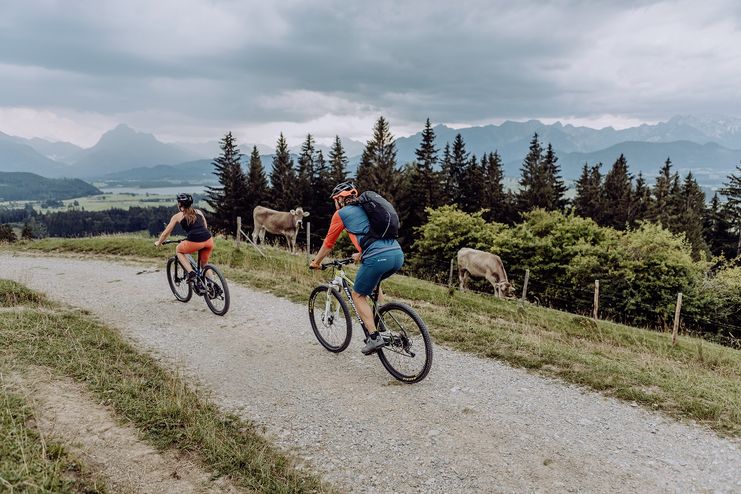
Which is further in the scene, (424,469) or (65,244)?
(65,244)

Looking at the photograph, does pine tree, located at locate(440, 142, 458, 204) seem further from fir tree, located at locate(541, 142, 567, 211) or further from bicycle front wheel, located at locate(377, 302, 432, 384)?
bicycle front wheel, located at locate(377, 302, 432, 384)

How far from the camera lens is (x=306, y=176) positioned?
5884 cm

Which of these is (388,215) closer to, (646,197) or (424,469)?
(424,469)

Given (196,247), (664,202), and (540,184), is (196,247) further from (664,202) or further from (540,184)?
(664,202)

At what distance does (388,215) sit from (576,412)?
347 centimetres

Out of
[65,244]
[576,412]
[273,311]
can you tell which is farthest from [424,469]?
[65,244]

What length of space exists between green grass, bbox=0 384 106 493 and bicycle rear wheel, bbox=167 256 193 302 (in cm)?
617

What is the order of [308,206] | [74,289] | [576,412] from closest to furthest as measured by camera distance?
1. [576,412]
2. [74,289]
3. [308,206]

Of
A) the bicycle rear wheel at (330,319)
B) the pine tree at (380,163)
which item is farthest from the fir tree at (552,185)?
the bicycle rear wheel at (330,319)

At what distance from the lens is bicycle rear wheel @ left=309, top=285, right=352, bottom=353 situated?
23.9 ft

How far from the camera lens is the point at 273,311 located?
10.1 meters

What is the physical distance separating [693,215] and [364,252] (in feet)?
213

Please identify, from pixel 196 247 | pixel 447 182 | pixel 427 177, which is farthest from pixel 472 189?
pixel 196 247

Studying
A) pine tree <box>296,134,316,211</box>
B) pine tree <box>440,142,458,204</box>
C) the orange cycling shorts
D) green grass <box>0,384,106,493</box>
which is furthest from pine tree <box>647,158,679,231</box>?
green grass <box>0,384,106,493</box>
